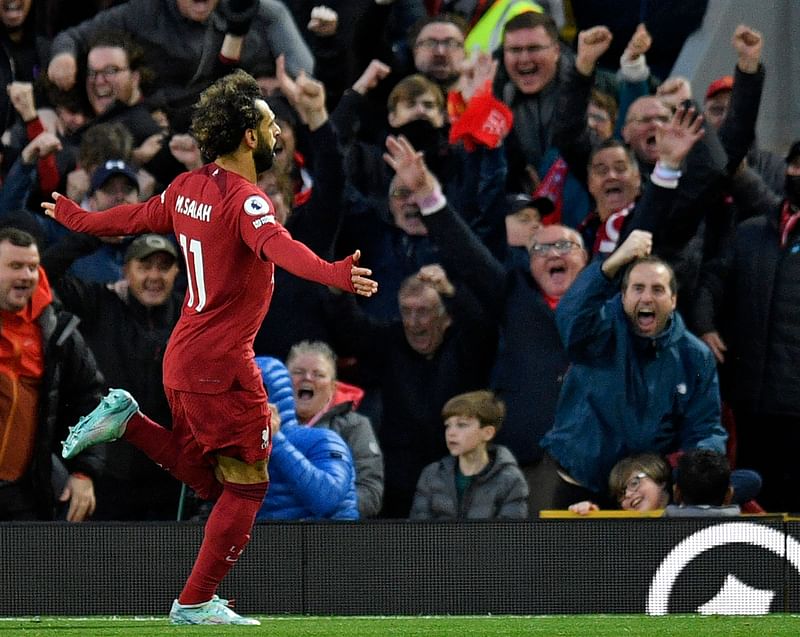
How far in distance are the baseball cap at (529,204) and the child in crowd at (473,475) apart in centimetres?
139

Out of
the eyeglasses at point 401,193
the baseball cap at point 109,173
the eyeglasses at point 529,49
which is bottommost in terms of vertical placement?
the eyeglasses at point 401,193

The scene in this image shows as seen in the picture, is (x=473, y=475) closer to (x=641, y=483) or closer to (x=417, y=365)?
(x=641, y=483)

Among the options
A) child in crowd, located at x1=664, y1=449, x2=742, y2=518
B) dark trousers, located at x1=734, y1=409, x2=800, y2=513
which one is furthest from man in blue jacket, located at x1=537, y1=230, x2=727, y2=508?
dark trousers, located at x1=734, y1=409, x2=800, y2=513

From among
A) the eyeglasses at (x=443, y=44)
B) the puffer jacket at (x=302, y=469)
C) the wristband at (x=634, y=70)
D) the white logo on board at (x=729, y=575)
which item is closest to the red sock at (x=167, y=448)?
the puffer jacket at (x=302, y=469)

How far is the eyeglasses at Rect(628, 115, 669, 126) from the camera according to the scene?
9.26 m

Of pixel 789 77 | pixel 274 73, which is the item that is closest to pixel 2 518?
pixel 274 73

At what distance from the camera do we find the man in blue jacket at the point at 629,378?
7.77m

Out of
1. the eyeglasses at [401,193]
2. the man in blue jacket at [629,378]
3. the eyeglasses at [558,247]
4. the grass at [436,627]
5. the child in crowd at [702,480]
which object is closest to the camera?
the grass at [436,627]

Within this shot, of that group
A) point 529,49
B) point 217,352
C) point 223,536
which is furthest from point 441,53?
point 223,536

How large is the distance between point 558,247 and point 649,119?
4.40 feet

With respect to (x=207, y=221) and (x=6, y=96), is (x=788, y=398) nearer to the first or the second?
(x=207, y=221)

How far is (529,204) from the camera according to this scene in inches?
355

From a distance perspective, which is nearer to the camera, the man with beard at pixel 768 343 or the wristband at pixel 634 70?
the man with beard at pixel 768 343

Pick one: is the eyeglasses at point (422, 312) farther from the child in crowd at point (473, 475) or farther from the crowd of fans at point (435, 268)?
the child in crowd at point (473, 475)
